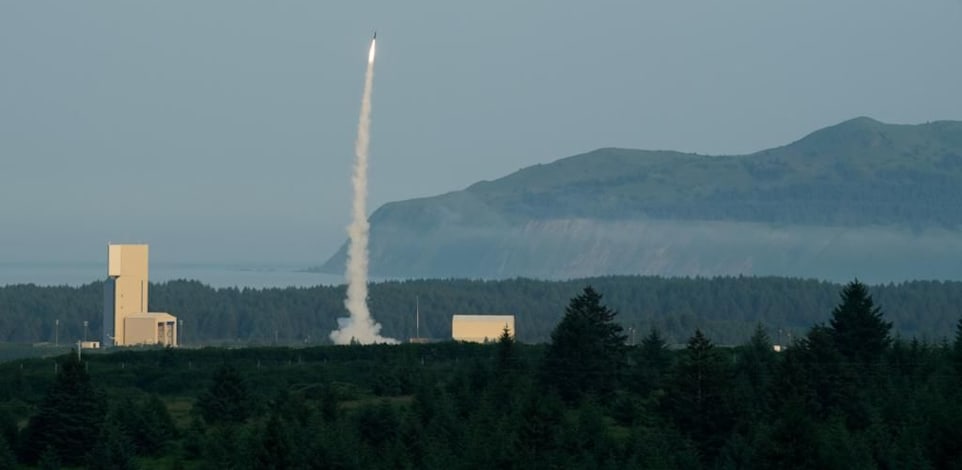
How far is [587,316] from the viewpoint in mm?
123500

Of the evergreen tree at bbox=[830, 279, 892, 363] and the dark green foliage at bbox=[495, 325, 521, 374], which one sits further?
the evergreen tree at bbox=[830, 279, 892, 363]

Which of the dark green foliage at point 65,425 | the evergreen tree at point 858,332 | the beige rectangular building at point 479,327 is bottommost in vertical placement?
the dark green foliage at point 65,425

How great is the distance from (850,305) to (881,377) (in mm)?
9576

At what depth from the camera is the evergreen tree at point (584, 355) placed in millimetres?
115019

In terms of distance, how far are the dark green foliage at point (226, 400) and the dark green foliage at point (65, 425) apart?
9675mm

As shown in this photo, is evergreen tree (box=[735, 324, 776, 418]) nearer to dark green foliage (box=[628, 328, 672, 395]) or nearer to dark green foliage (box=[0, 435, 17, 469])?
dark green foliage (box=[628, 328, 672, 395])

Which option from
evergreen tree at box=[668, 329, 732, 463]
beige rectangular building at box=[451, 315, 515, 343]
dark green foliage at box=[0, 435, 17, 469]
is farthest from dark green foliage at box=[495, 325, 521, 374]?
beige rectangular building at box=[451, 315, 515, 343]

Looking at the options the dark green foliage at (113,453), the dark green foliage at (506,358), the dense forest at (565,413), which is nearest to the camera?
the dense forest at (565,413)

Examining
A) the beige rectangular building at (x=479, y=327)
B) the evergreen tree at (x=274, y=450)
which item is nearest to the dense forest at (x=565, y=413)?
the evergreen tree at (x=274, y=450)

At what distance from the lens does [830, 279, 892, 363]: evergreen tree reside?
11862cm

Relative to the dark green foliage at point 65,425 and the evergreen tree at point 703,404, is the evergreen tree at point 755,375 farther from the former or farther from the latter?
the dark green foliage at point 65,425

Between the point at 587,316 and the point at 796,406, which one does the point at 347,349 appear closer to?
the point at 587,316

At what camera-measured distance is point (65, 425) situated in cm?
9719

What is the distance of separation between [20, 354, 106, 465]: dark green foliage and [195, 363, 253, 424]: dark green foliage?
31.7 feet
